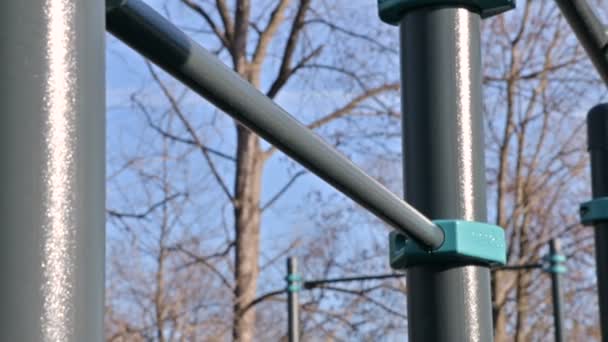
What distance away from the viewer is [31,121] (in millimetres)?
654

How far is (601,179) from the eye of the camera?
2.82m

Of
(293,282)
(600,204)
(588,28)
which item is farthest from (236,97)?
(293,282)

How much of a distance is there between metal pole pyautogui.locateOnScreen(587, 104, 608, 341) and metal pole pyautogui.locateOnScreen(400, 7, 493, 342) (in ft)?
4.50

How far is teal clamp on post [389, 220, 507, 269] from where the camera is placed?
1371mm

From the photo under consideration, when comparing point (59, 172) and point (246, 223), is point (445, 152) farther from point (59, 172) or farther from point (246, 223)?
point (246, 223)

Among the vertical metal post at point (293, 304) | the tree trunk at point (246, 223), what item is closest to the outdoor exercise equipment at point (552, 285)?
the vertical metal post at point (293, 304)

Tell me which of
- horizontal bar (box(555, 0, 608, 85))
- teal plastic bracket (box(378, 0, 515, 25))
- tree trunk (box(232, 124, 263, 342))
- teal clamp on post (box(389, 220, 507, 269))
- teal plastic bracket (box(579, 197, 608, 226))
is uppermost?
tree trunk (box(232, 124, 263, 342))

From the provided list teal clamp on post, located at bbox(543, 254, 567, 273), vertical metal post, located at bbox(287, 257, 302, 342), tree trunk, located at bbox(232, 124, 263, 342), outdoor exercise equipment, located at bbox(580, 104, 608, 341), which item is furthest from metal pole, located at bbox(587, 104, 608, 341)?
tree trunk, located at bbox(232, 124, 263, 342)

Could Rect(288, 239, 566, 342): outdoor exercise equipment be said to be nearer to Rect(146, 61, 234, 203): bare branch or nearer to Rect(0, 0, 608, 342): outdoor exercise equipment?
Rect(146, 61, 234, 203): bare branch

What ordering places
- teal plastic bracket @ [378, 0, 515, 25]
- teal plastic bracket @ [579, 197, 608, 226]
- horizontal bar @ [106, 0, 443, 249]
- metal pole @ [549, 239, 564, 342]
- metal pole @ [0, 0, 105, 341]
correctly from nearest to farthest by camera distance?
metal pole @ [0, 0, 105, 341], horizontal bar @ [106, 0, 443, 249], teal plastic bracket @ [378, 0, 515, 25], teal plastic bracket @ [579, 197, 608, 226], metal pole @ [549, 239, 564, 342]

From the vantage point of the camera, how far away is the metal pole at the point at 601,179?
2.76m

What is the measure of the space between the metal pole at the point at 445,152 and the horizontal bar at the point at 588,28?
0.44 feet

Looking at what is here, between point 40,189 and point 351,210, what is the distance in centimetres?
969

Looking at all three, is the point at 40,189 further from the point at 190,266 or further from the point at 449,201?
the point at 190,266
